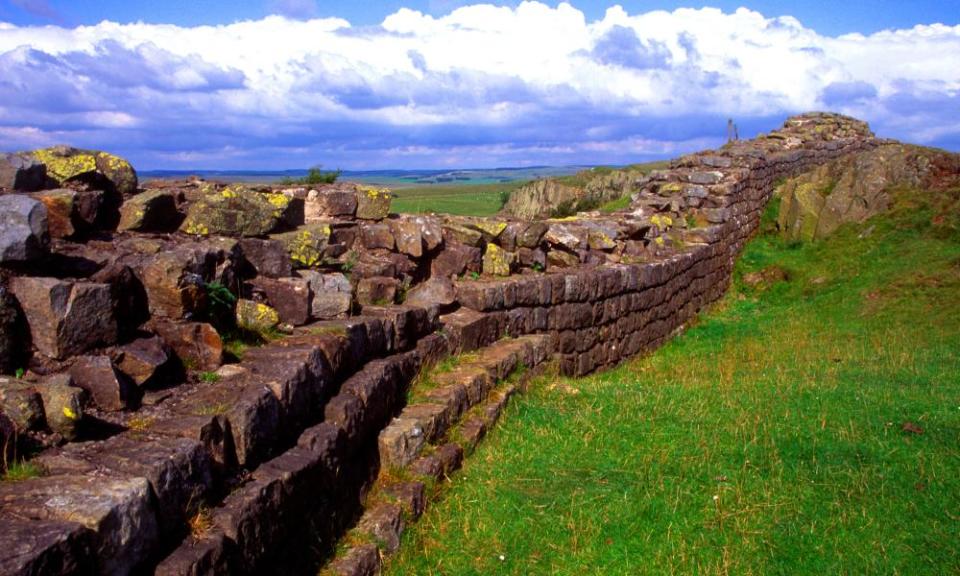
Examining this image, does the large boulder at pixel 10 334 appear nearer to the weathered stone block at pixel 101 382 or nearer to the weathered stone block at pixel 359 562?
the weathered stone block at pixel 101 382

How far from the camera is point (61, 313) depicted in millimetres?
4590

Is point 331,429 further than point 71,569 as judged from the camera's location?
Yes

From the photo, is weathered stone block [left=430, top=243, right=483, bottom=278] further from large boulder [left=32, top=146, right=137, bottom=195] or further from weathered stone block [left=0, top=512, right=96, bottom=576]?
weathered stone block [left=0, top=512, right=96, bottom=576]

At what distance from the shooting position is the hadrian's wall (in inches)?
151

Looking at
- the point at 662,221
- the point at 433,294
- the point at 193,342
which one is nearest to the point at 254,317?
the point at 193,342

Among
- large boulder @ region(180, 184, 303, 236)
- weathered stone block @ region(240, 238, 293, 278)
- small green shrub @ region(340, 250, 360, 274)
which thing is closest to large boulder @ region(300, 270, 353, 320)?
weathered stone block @ region(240, 238, 293, 278)

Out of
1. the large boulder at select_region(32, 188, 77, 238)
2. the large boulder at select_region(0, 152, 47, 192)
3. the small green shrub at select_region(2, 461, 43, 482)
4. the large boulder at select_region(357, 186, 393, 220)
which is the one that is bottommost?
the small green shrub at select_region(2, 461, 43, 482)

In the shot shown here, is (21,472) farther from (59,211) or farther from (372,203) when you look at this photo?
(372,203)

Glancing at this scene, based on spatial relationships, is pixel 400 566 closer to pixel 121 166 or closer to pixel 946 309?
pixel 121 166

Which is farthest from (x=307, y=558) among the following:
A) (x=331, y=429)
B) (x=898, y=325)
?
(x=898, y=325)

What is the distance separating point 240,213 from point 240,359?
222 cm

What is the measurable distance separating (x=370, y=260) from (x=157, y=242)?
2.53m

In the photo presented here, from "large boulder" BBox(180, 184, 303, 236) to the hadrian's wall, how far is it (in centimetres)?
2

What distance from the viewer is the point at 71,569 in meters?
3.17
